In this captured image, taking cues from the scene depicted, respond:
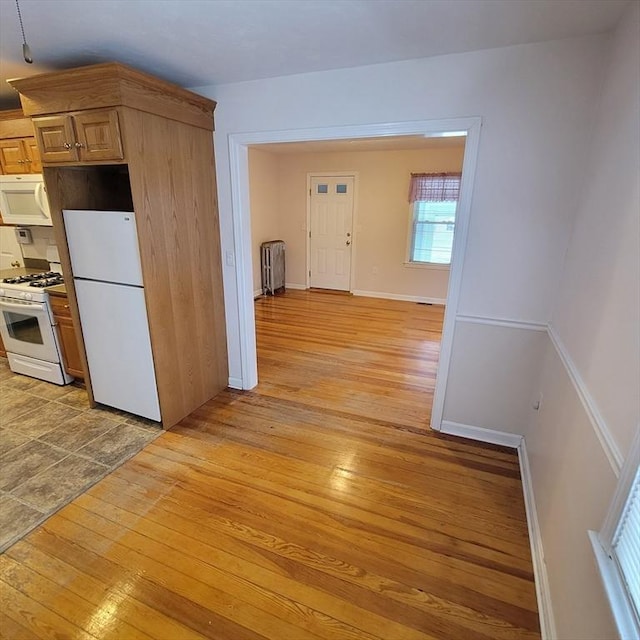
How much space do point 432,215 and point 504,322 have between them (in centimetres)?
409

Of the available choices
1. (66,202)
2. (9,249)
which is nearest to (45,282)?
(66,202)

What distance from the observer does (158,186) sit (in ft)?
7.72

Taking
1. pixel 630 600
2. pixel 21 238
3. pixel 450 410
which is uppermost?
pixel 21 238

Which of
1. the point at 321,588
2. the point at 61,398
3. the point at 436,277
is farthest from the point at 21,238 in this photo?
the point at 436,277

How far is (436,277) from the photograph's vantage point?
6086 mm

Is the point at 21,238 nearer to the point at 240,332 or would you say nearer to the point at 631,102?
the point at 240,332

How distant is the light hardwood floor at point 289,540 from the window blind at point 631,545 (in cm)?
75

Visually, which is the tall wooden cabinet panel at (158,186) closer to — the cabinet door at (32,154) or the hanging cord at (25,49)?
the hanging cord at (25,49)

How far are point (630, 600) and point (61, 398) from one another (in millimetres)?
3706

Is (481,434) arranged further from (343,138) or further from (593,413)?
(343,138)

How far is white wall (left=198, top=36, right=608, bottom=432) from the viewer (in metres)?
1.94

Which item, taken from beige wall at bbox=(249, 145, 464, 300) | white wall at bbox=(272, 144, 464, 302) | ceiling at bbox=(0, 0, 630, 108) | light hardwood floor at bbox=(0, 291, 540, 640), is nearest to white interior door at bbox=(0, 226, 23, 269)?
ceiling at bbox=(0, 0, 630, 108)

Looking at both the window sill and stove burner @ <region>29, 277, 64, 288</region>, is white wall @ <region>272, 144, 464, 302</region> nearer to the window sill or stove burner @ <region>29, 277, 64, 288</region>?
the window sill

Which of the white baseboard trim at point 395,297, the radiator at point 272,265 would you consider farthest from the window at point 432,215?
the radiator at point 272,265
